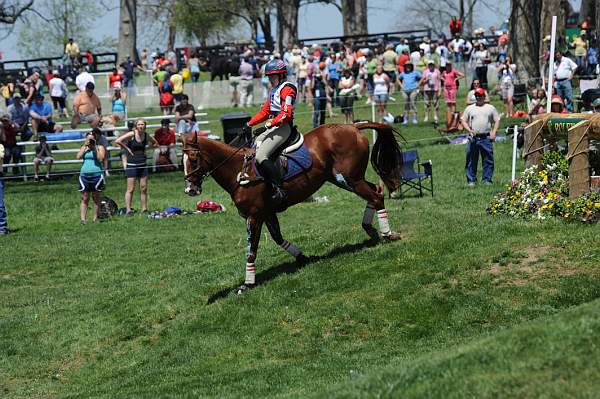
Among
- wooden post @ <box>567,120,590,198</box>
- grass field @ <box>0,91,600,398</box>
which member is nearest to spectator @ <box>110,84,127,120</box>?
grass field @ <box>0,91,600,398</box>

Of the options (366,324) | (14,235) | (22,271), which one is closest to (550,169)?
(366,324)

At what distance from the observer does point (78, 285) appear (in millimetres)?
18125

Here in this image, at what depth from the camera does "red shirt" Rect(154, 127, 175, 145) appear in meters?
28.6

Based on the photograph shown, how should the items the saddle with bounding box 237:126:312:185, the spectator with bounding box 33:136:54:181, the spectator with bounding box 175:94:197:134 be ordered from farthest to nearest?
the spectator with bounding box 175:94:197:134 → the spectator with bounding box 33:136:54:181 → the saddle with bounding box 237:126:312:185

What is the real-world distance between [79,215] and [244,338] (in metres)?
13.0

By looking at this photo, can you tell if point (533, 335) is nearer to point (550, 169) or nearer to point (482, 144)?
point (550, 169)

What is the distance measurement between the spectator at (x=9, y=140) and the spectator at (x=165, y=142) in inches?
156

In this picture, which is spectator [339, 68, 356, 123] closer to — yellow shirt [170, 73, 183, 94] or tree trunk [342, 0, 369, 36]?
yellow shirt [170, 73, 183, 94]

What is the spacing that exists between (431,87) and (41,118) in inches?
493

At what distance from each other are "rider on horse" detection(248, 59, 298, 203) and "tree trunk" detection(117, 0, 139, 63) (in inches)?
1366

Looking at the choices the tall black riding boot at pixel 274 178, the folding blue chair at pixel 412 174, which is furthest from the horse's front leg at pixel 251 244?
the folding blue chair at pixel 412 174

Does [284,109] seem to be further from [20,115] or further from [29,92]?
[29,92]

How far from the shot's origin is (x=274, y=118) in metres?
14.2

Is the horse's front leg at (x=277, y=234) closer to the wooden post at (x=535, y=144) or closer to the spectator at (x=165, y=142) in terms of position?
the wooden post at (x=535, y=144)
